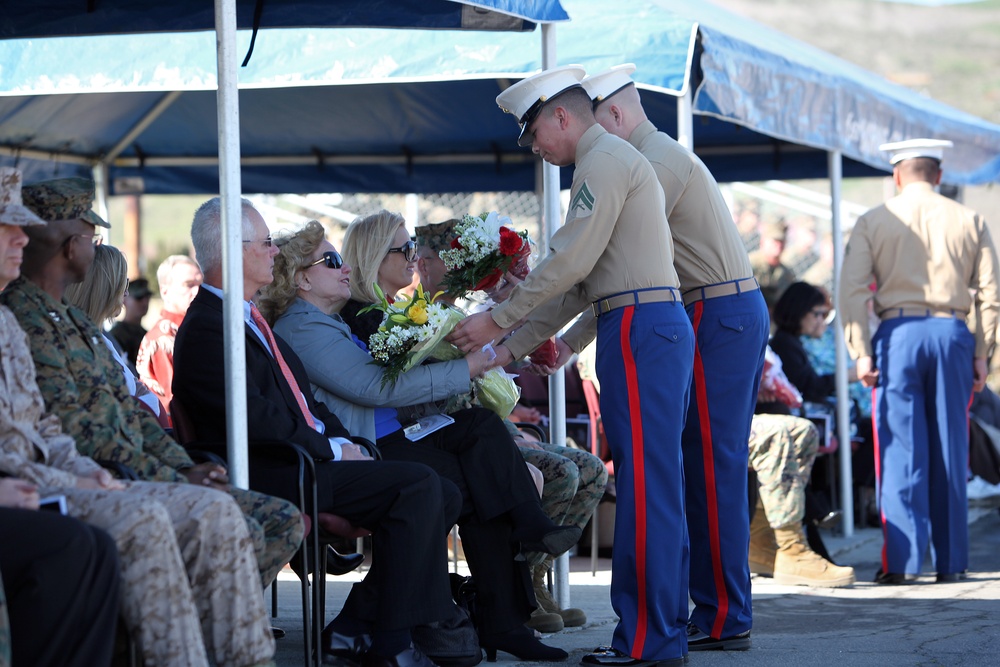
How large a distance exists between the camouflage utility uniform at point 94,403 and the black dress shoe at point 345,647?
2.28 ft

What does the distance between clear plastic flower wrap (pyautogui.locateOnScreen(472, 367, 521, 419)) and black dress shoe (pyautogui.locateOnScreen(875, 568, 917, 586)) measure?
263 centimetres

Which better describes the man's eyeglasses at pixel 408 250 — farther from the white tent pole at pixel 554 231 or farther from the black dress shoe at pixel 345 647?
the black dress shoe at pixel 345 647

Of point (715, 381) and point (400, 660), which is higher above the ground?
point (715, 381)

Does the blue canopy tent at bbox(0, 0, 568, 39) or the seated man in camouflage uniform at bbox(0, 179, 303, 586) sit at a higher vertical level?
the blue canopy tent at bbox(0, 0, 568, 39)

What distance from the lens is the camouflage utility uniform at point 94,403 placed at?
375 centimetres

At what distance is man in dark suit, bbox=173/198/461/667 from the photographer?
4.30 meters

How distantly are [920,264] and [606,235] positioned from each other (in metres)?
2.90

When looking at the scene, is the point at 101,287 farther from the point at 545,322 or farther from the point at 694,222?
the point at 694,222

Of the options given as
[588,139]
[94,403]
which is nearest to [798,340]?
[588,139]

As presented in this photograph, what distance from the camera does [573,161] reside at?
4.80 m

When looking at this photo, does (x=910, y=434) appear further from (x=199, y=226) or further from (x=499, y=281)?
(x=199, y=226)

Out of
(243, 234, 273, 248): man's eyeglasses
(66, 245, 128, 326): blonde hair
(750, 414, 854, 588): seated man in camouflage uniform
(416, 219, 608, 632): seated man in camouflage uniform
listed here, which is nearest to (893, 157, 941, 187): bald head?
(750, 414, 854, 588): seated man in camouflage uniform

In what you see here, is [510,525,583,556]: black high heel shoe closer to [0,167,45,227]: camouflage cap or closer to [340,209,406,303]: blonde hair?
[340,209,406,303]: blonde hair

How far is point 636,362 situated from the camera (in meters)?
4.57
